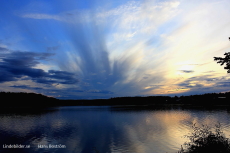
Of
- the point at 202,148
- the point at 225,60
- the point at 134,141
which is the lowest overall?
the point at 134,141

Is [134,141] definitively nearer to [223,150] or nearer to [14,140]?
[223,150]

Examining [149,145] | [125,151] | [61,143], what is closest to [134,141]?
[149,145]

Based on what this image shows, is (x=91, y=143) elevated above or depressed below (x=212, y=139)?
below

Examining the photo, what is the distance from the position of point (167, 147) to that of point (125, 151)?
6743 mm

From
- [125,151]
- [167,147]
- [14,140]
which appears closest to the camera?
[125,151]

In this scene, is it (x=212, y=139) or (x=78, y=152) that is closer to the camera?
(x=212, y=139)

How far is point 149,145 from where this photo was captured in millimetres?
26266

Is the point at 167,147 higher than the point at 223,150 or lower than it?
lower

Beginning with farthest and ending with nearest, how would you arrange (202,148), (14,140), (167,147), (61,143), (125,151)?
1. (14,140)
2. (61,143)
3. (167,147)
4. (125,151)
5. (202,148)

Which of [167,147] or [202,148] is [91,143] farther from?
[202,148]

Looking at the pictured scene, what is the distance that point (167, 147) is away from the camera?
2508cm

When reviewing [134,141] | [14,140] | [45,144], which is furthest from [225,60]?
[14,140]

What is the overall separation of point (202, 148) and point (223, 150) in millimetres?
1912

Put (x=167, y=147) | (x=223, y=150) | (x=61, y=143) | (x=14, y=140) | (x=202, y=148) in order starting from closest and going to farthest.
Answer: (x=223, y=150)
(x=202, y=148)
(x=167, y=147)
(x=61, y=143)
(x=14, y=140)
